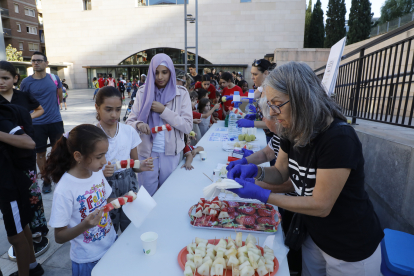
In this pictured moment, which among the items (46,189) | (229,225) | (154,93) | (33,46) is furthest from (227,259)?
(33,46)

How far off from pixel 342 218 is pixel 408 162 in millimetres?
1123

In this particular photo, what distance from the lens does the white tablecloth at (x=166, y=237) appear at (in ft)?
4.01

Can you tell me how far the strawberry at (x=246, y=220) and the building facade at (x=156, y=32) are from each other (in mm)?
22728

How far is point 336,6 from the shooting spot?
22.4 metres

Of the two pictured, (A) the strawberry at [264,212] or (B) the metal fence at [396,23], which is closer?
(A) the strawberry at [264,212]

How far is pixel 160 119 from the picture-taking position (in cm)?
271

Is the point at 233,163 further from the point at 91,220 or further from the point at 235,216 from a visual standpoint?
the point at 91,220

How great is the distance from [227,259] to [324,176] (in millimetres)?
636

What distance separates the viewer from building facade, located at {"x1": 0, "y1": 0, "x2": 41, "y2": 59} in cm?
3206

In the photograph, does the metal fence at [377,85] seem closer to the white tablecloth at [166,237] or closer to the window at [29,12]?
the white tablecloth at [166,237]

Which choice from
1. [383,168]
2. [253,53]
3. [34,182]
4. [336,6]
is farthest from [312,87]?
[336,6]

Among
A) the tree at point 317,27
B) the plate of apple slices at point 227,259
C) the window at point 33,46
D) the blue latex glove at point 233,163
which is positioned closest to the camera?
the plate of apple slices at point 227,259

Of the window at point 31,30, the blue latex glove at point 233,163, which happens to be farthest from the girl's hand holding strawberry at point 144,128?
the window at point 31,30

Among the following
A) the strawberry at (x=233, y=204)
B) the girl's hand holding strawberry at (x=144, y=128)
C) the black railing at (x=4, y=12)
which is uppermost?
the black railing at (x=4, y=12)
